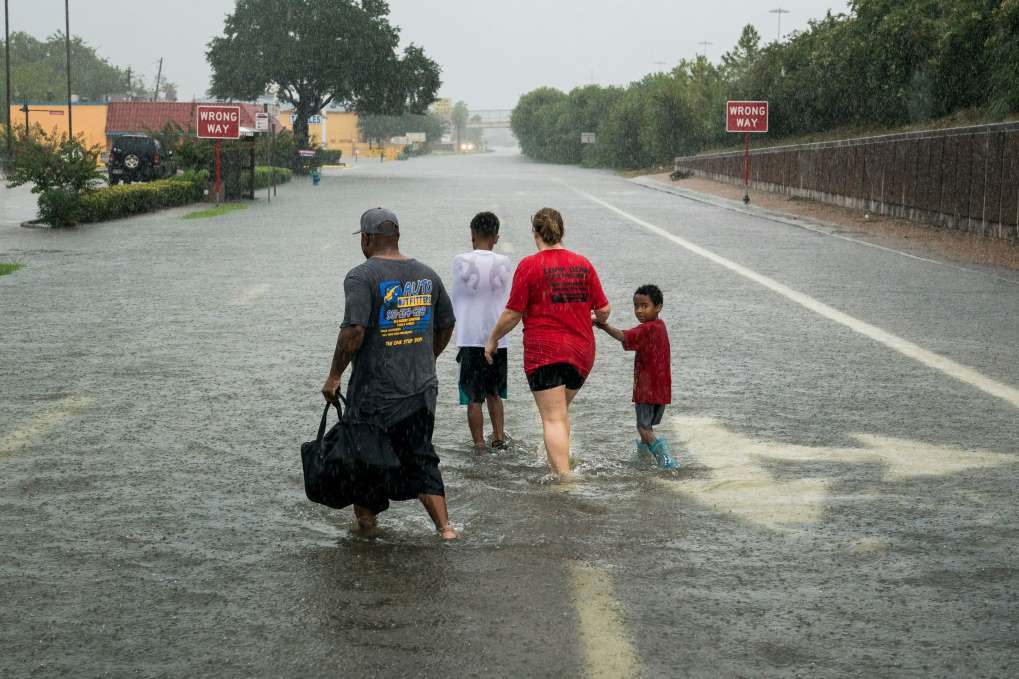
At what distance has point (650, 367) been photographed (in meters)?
7.11

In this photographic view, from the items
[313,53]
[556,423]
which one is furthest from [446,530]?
[313,53]

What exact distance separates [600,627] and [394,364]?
5.23ft

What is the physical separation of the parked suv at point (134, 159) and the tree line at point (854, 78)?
930 inches

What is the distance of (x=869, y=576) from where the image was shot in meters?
5.25

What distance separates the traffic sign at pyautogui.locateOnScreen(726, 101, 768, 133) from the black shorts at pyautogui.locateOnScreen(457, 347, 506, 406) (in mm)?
36539

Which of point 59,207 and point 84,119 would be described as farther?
point 84,119

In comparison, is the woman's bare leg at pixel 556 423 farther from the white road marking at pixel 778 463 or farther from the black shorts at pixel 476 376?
the black shorts at pixel 476 376

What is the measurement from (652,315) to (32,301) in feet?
31.1

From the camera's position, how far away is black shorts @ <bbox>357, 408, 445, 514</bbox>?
18.7 feet

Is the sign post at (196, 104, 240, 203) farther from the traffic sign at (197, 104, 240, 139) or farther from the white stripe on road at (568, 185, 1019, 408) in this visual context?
the white stripe on road at (568, 185, 1019, 408)

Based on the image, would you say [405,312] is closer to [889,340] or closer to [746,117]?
[889,340]

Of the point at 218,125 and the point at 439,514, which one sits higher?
the point at 218,125

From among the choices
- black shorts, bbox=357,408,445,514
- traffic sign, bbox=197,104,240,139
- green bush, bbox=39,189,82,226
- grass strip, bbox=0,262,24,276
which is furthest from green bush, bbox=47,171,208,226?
black shorts, bbox=357,408,445,514

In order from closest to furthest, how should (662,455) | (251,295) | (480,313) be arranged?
1. (662,455)
2. (480,313)
3. (251,295)
